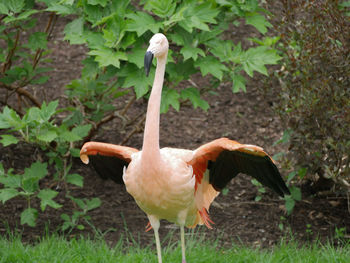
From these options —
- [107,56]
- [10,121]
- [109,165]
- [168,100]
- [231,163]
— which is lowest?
[109,165]

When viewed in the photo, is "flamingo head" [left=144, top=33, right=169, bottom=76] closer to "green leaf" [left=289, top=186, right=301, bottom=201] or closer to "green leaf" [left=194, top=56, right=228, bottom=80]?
"green leaf" [left=194, top=56, right=228, bottom=80]

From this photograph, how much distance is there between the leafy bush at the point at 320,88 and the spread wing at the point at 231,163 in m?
0.89

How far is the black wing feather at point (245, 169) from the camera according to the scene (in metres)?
3.93

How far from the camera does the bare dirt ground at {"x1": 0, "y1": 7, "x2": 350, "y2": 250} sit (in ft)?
17.8

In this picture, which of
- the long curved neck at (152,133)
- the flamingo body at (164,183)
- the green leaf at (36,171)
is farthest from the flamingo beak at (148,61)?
the green leaf at (36,171)

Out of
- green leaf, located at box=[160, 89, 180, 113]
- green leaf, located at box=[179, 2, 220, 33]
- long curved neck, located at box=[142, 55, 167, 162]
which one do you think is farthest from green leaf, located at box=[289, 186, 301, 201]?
long curved neck, located at box=[142, 55, 167, 162]

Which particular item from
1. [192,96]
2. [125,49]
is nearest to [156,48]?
[125,49]

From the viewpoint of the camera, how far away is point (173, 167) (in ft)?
12.9

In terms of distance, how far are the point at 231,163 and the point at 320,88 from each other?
1163 mm

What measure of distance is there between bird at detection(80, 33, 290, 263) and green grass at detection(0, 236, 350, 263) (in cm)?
43

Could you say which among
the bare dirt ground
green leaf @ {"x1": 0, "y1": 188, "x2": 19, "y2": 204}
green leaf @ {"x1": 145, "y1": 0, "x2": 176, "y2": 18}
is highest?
green leaf @ {"x1": 145, "y1": 0, "x2": 176, "y2": 18}

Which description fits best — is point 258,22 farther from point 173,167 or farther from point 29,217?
point 29,217

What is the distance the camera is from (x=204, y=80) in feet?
26.7

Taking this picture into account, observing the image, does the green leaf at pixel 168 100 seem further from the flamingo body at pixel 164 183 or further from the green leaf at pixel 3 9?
the green leaf at pixel 3 9
